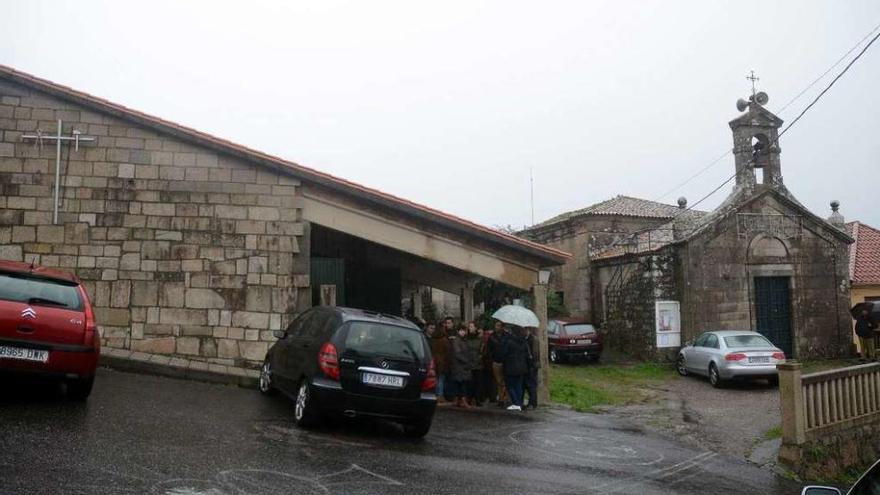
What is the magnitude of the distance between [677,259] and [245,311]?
15214 millimetres

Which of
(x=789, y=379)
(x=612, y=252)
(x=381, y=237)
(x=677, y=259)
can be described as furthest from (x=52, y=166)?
(x=612, y=252)

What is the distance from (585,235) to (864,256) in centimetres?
1157

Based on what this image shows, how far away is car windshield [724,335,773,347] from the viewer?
17328 mm

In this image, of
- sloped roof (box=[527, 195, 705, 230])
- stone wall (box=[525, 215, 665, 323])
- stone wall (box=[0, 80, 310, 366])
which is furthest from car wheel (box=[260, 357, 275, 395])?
sloped roof (box=[527, 195, 705, 230])

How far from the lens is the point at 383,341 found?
26.2 ft

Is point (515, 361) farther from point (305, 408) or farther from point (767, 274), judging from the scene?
point (767, 274)

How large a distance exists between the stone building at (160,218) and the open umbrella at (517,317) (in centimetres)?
269

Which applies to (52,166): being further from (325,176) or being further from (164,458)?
(164,458)

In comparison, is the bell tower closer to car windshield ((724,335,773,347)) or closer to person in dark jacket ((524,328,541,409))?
car windshield ((724,335,773,347))

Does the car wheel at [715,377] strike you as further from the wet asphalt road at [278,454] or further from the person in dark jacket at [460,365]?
the person in dark jacket at [460,365]

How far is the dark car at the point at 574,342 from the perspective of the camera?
73.9ft

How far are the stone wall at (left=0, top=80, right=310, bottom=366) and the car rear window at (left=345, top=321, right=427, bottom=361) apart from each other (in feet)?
14.6

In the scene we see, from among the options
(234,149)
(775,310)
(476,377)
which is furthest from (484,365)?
(775,310)

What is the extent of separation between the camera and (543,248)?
43.3 ft
